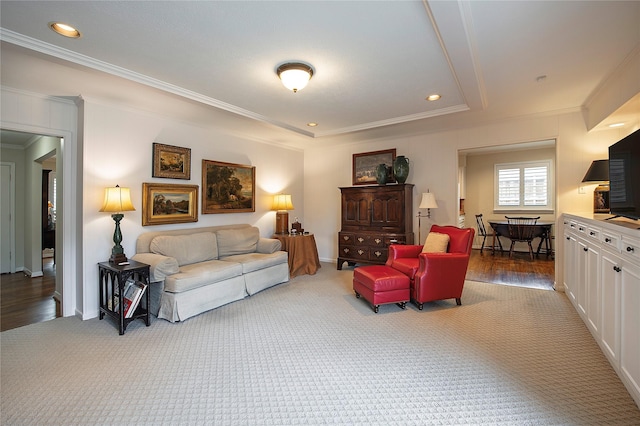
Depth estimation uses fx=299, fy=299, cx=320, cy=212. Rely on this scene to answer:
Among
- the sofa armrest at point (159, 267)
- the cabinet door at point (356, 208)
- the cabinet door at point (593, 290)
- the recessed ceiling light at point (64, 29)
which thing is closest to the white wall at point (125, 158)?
the sofa armrest at point (159, 267)

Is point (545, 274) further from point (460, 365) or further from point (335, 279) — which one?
point (460, 365)

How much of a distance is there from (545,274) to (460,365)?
13.4 feet

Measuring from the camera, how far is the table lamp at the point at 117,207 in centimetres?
327

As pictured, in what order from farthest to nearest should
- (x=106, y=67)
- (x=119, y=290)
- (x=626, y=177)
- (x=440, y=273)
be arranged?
(x=440, y=273) < (x=119, y=290) < (x=106, y=67) < (x=626, y=177)

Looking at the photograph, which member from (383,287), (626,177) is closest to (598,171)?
(626,177)

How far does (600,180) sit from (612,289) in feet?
7.00

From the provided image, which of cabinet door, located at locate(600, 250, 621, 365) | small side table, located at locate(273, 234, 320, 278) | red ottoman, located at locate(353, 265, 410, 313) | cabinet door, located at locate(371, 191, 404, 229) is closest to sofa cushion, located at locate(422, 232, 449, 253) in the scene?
red ottoman, located at locate(353, 265, 410, 313)

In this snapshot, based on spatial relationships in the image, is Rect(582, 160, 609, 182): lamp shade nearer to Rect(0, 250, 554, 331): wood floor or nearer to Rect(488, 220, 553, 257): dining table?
Rect(0, 250, 554, 331): wood floor

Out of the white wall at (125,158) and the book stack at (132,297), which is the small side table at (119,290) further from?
the white wall at (125,158)

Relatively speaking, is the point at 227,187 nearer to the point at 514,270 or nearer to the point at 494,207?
the point at 514,270

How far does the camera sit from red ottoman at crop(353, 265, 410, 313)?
11.4 feet

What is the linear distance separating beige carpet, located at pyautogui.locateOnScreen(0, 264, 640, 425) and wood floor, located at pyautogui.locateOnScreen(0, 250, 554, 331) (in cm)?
52

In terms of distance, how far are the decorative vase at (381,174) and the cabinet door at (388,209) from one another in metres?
0.23

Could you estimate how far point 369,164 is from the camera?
5852 millimetres
